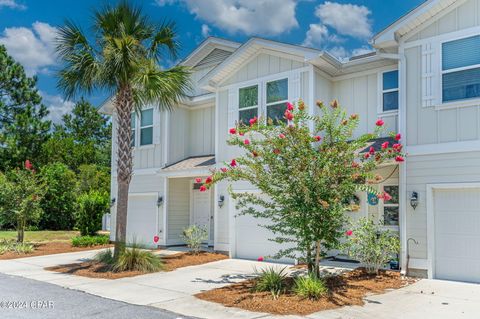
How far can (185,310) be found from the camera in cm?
759

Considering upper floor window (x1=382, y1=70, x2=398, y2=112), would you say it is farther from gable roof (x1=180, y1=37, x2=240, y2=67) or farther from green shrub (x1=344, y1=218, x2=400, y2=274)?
gable roof (x1=180, y1=37, x2=240, y2=67)

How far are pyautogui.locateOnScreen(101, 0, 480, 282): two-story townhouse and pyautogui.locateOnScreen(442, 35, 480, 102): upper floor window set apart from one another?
0.07 ft

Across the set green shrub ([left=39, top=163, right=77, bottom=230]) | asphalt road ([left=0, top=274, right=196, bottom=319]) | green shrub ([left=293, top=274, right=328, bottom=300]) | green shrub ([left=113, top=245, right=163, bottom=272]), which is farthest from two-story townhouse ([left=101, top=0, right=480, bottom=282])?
green shrub ([left=39, top=163, right=77, bottom=230])

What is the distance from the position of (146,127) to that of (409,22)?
10.9 metres

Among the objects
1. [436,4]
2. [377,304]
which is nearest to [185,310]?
[377,304]

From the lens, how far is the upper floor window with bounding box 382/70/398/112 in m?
12.2

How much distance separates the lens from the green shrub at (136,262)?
11408 mm

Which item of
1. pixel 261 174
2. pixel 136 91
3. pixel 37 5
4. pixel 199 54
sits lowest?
pixel 261 174

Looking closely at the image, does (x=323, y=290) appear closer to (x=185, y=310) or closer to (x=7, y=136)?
(x=185, y=310)

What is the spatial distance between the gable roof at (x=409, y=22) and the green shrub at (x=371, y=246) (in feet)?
15.1

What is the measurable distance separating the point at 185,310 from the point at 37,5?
18.1 m

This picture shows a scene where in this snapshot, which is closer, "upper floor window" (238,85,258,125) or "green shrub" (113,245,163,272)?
"green shrub" (113,245,163,272)

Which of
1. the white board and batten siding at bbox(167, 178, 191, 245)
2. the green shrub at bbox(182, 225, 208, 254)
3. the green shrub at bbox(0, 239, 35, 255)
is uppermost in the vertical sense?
the white board and batten siding at bbox(167, 178, 191, 245)

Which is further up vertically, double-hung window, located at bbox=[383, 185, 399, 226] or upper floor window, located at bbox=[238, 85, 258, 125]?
upper floor window, located at bbox=[238, 85, 258, 125]
